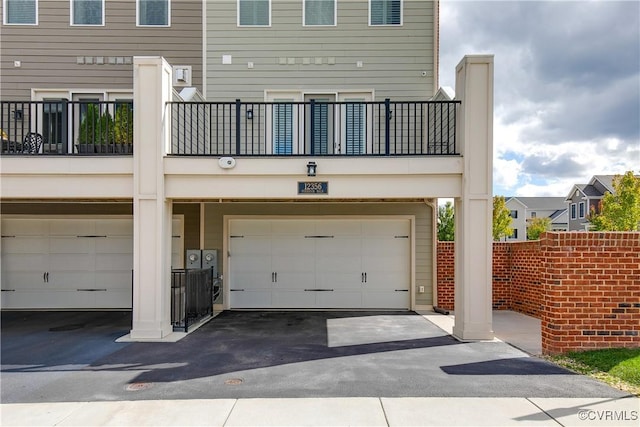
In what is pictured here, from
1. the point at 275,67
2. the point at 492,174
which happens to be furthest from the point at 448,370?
the point at 275,67

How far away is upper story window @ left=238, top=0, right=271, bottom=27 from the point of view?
35.9 feet

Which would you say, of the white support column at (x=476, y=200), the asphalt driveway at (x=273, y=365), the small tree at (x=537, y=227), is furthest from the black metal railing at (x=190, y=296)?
the small tree at (x=537, y=227)

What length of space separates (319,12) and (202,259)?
6.90 meters

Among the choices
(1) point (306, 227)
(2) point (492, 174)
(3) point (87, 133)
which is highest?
(3) point (87, 133)

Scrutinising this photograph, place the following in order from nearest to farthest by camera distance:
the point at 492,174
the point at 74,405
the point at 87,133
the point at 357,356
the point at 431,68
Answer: the point at 74,405 → the point at 357,356 → the point at 492,174 → the point at 87,133 → the point at 431,68

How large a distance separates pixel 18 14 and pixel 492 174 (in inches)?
472

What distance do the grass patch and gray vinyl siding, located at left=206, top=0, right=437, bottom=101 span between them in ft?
22.7

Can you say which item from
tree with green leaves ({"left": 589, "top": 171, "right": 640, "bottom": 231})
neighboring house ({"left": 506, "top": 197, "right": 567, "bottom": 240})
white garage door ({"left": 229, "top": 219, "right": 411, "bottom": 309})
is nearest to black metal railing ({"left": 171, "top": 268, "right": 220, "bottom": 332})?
white garage door ({"left": 229, "top": 219, "right": 411, "bottom": 309})

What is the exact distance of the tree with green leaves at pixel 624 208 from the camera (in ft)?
76.4

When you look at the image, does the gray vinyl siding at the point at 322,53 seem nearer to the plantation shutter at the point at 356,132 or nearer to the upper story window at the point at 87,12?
the plantation shutter at the point at 356,132

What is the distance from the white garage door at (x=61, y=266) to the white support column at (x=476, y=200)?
8.23 metres

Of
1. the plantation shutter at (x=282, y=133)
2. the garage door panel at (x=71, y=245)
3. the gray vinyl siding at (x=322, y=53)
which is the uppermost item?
the gray vinyl siding at (x=322, y=53)

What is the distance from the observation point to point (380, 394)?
4.85m

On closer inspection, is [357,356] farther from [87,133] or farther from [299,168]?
[87,133]
